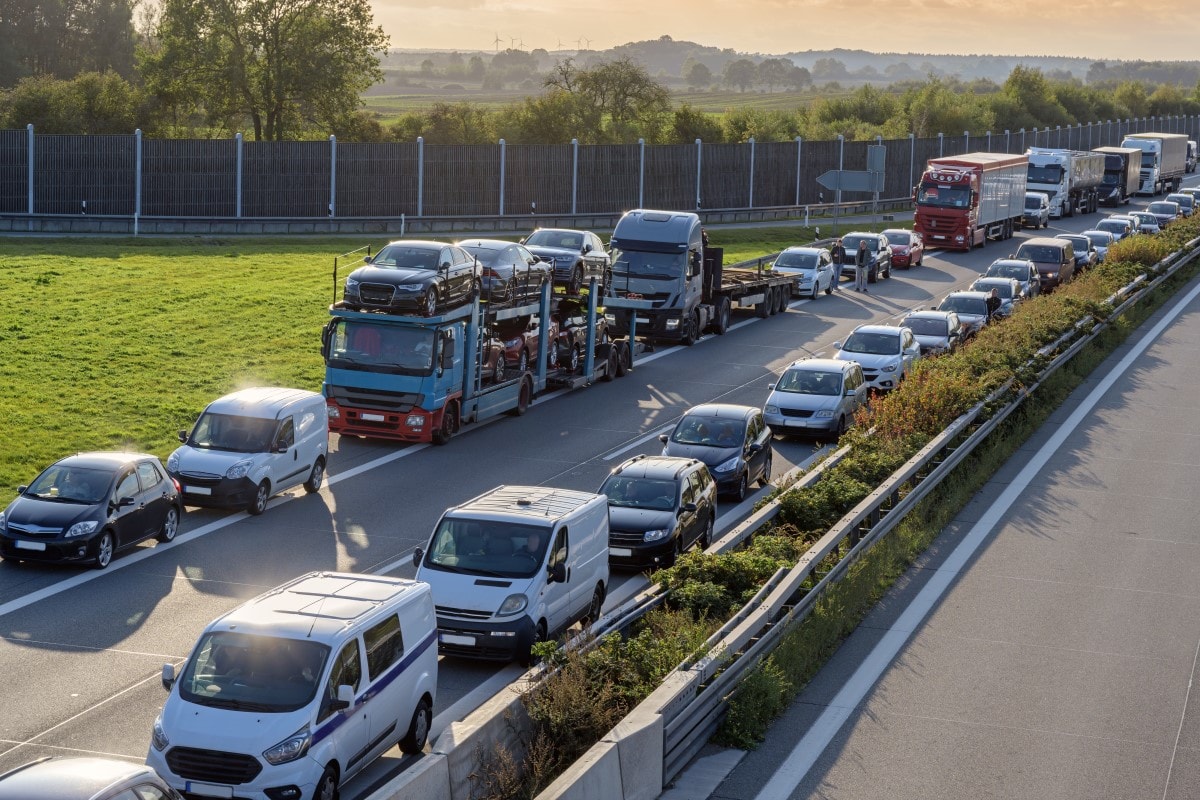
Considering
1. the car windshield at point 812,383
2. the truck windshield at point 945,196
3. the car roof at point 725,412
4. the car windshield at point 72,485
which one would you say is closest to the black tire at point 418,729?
the car windshield at point 72,485

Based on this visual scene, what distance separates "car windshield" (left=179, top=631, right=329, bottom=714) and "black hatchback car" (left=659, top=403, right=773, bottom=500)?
12.6 metres

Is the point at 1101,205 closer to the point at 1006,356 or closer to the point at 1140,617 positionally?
the point at 1006,356

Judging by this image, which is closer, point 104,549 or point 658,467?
point 104,549

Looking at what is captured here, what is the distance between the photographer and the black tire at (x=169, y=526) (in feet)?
73.8

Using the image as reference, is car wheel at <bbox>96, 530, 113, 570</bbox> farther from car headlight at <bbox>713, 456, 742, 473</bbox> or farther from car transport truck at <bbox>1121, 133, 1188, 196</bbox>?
car transport truck at <bbox>1121, 133, 1188, 196</bbox>

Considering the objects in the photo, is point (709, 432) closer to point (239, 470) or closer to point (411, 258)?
point (411, 258)

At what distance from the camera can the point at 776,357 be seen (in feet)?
131

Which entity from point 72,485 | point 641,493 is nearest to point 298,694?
point 641,493

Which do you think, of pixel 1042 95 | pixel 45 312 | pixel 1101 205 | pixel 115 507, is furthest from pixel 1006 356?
pixel 1042 95

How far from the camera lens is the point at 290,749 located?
12.2 metres

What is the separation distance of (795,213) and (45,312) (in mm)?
44069

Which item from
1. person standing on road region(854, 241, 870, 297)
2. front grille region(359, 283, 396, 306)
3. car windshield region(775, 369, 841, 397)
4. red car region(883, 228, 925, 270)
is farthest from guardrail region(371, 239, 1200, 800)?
red car region(883, 228, 925, 270)

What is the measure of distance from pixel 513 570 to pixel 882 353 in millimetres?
18855

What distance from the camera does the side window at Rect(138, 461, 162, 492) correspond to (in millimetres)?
22000
